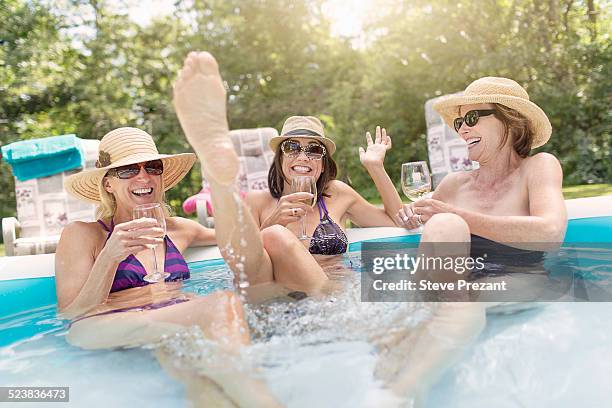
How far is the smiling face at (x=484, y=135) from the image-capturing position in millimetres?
2945

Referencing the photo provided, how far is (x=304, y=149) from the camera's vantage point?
11.9 feet

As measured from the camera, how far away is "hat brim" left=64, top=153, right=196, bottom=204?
2850mm

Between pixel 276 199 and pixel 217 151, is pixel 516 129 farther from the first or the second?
pixel 217 151

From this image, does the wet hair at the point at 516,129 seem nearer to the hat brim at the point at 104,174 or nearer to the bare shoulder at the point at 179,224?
the hat brim at the point at 104,174

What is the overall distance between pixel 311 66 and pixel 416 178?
42.8 feet

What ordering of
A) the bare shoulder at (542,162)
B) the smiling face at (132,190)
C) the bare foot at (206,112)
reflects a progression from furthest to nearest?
the smiling face at (132,190), the bare shoulder at (542,162), the bare foot at (206,112)

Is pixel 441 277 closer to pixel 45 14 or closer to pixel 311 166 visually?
pixel 311 166

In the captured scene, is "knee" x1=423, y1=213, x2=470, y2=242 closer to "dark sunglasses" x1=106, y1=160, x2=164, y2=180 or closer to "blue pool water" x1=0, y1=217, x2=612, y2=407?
"blue pool water" x1=0, y1=217, x2=612, y2=407

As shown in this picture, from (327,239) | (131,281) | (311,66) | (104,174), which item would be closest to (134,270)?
(131,281)

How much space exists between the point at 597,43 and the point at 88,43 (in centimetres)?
1132

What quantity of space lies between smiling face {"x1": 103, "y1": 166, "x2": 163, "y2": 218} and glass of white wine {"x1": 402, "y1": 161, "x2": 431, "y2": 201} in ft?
4.51

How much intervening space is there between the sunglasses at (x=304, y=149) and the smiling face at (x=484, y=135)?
3.20 feet

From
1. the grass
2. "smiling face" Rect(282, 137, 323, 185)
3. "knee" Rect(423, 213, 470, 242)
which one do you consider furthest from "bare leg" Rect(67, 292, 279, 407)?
the grass

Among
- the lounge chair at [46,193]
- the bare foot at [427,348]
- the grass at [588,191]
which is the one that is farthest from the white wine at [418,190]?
the grass at [588,191]
